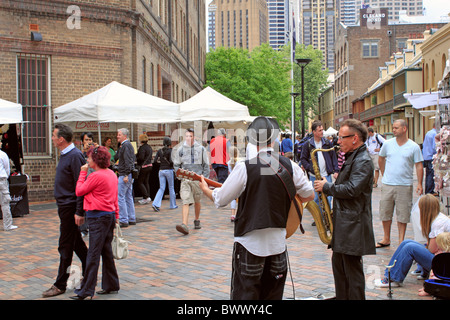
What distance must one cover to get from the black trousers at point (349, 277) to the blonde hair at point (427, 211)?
1.98 meters

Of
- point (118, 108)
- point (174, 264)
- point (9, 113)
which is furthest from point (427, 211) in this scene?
point (9, 113)

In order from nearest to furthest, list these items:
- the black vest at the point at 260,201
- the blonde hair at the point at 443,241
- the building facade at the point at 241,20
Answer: the black vest at the point at 260,201 < the blonde hair at the point at 443,241 < the building facade at the point at 241,20

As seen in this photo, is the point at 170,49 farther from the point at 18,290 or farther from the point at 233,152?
the point at 18,290

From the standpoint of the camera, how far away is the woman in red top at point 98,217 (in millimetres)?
5645

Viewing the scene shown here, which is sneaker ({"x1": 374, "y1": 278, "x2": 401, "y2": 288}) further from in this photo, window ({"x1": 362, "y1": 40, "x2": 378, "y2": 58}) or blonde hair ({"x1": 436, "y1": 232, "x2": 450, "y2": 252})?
window ({"x1": 362, "y1": 40, "x2": 378, "y2": 58})

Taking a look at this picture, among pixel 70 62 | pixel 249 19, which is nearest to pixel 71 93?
pixel 70 62

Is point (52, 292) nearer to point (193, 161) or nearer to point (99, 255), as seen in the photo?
point (99, 255)

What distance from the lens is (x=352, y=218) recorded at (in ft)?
14.9

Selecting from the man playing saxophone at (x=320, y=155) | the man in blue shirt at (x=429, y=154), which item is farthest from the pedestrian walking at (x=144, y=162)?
the man in blue shirt at (x=429, y=154)

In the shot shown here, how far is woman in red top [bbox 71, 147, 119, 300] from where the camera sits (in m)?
5.64

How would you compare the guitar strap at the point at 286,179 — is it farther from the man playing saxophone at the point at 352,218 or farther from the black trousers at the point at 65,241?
the black trousers at the point at 65,241

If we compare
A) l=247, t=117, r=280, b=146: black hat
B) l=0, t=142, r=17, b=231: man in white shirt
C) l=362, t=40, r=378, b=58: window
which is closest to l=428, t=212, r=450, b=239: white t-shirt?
l=247, t=117, r=280, b=146: black hat

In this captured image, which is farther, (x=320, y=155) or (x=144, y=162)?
(x=144, y=162)

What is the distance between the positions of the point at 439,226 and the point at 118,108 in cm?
797
